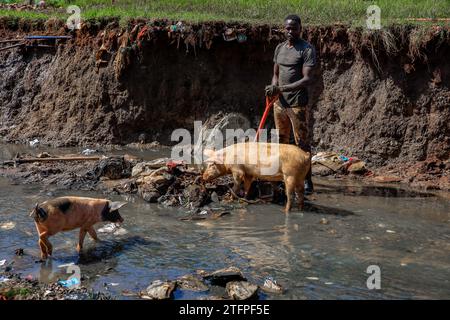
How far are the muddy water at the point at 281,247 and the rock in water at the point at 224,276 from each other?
11.9 inches

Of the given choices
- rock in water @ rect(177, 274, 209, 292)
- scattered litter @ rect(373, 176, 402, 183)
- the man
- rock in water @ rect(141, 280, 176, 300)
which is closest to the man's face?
the man

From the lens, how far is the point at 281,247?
8.06 metres

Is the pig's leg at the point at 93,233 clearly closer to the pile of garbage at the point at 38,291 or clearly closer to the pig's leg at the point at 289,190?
the pile of garbage at the point at 38,291

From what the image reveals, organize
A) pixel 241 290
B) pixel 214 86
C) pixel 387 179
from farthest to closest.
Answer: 1. pixel 214 86
2. pixel 387 179
3. pixel 241 290

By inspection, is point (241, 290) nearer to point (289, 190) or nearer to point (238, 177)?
point (289, 190)

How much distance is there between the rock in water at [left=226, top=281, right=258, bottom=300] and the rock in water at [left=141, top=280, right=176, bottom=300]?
23.4 inches

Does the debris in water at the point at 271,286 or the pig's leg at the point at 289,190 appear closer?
the debris in water at the point at 271,286

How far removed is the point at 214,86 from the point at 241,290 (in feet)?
28.8

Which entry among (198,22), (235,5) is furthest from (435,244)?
(235,5)

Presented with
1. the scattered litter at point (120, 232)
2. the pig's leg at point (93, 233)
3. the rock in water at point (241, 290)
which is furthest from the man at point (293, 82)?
the rock in water at point (241, 290)

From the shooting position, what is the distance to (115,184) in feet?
35.9

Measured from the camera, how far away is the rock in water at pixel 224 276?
6.69m

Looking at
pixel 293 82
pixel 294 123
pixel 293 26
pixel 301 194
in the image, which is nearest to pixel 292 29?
pixel 293 26

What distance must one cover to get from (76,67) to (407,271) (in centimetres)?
1068
